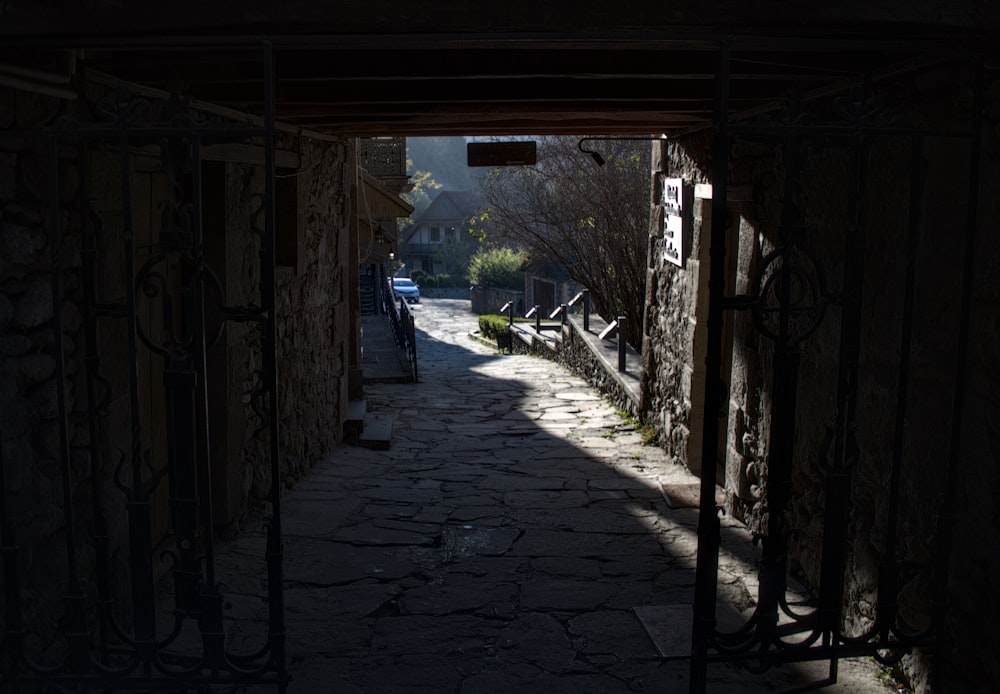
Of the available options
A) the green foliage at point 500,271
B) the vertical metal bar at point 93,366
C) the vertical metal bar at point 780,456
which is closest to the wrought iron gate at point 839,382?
the vertical metal bar at point 780,456

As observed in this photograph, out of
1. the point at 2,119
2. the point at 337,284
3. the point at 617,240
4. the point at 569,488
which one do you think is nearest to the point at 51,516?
the point at 2,119

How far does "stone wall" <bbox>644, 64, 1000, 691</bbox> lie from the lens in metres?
3.03

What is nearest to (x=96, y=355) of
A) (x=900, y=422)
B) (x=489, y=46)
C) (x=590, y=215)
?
(x=489, y=46)

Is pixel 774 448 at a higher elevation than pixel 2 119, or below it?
below

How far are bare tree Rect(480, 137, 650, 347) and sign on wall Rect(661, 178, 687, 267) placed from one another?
6647 mm

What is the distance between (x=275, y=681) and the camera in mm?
2980

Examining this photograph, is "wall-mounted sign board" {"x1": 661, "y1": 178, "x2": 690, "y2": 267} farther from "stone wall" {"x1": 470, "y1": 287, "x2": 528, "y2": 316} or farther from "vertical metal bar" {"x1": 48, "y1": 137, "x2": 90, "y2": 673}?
"stone wall" {"x1": 470, "y1": 287, "x2": 528, "y2": 316}

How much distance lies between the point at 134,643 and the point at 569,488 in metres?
4.03

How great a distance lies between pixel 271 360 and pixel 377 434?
5.39 m

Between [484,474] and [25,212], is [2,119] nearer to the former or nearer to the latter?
[25,212]

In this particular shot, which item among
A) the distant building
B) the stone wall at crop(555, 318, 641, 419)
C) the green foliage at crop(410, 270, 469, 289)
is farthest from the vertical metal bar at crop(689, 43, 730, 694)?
the distant building

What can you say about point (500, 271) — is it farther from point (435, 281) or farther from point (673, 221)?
point (673, 221)

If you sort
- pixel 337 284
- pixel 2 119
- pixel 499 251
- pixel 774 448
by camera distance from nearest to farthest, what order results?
pixel 2 119, pixel 774 448, pixel 337 284, pixel 499 251

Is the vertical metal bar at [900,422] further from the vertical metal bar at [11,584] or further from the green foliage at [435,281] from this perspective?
the green foliage at [435,281]
